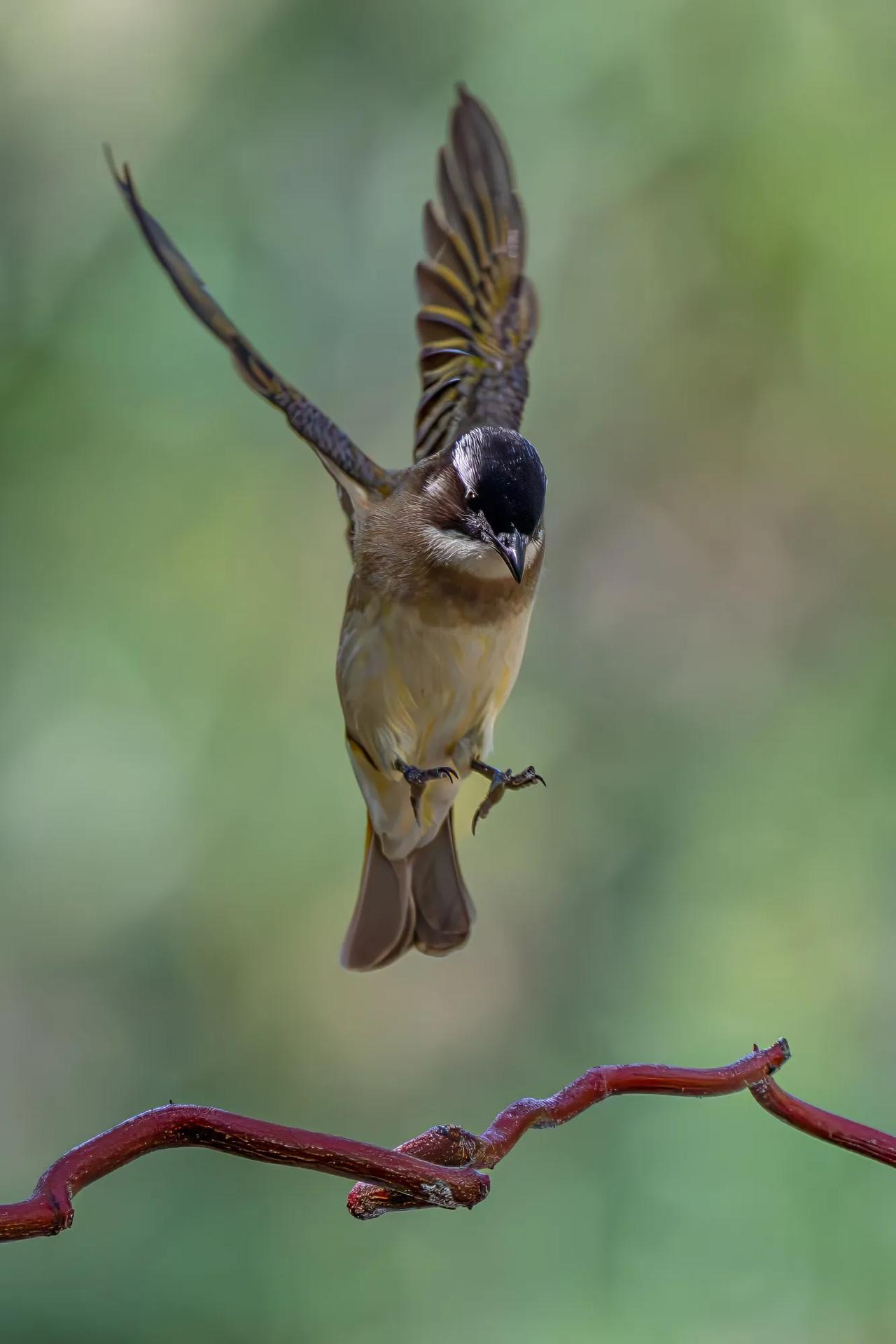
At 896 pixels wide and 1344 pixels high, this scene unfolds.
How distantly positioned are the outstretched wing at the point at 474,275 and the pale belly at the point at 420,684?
3.05 feet

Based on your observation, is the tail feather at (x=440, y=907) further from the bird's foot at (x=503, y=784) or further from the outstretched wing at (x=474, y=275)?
the outstretched wing at (x=474, y=275)

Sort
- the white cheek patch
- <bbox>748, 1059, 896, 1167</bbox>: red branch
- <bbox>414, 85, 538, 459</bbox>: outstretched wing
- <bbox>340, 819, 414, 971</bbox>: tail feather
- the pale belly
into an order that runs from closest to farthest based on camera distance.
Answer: <bbox>748, 1059, 896, 1167</bbox>: red branch, the white cheek patch, the pale belly, <bbox>340, 819, 414, 971</bbox>: tail feather, <bbox>414, 85, 538, 459</bbox>: outstretched wing

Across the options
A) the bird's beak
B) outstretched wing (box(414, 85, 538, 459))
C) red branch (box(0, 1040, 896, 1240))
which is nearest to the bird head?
the bird's beak

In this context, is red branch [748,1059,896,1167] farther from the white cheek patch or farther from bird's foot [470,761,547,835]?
the white cheek patch

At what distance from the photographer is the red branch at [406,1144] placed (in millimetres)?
1705

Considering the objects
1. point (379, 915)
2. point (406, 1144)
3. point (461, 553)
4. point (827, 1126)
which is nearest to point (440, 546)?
point (461, 553)

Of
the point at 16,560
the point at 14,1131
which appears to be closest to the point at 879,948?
the point at 14,1131

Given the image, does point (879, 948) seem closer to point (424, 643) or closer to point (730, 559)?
point (730, 559)

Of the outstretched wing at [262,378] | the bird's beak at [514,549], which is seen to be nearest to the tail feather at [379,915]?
the outstretched wing at [262,378]

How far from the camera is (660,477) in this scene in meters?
7.13

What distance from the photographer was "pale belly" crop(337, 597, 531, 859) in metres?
3.22

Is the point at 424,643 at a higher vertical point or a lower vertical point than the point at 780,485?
lower

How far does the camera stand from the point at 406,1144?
213 cm

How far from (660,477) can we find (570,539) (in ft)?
1.67
